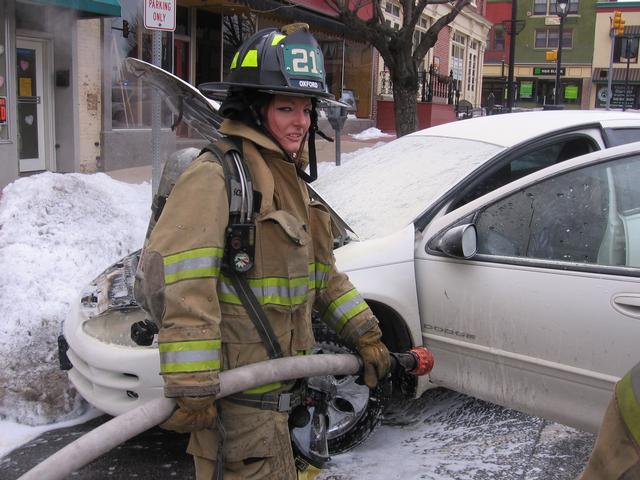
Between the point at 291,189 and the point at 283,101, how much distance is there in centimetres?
27

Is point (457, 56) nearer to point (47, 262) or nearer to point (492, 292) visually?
point (47, 262)

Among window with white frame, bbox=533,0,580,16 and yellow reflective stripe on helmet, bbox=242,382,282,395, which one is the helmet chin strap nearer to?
yellow reflective stripe on helmet, bbox=242,382,282,395

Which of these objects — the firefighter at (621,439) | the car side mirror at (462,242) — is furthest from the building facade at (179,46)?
the firefighter at (621,439)

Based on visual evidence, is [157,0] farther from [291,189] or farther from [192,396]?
[192,396]

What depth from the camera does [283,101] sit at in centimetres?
217

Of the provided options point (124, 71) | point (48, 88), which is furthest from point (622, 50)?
point (48, 88)

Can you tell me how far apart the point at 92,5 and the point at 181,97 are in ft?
23.0

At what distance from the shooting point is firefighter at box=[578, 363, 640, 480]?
49.2 inches

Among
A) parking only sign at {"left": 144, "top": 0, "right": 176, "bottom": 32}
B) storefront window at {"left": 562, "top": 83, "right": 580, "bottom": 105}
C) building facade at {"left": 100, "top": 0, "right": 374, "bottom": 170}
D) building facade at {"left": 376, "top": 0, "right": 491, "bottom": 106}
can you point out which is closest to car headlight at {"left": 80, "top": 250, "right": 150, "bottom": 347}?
parking only sign at {"left": 144, "top": 0, "right": 176, "bottom": 32}

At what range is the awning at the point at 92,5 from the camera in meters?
9.16

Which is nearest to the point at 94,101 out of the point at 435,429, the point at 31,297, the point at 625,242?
the point at 31,297

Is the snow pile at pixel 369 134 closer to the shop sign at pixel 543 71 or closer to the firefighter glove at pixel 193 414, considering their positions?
the firefighter glove at pixel 193 414

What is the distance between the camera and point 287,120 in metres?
2.18

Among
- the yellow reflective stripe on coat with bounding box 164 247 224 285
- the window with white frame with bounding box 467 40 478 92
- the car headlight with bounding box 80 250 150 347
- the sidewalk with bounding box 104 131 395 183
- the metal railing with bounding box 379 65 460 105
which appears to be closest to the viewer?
the yellow reflective stripe on coat with bounding box 164 247 224 285
